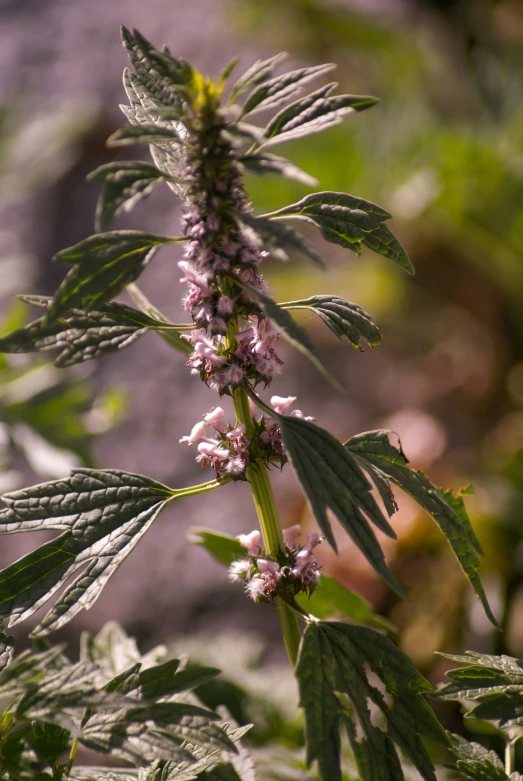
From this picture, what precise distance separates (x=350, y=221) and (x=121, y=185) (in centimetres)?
24

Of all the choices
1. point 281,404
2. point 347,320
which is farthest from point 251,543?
point 347,320

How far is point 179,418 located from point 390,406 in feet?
2.89

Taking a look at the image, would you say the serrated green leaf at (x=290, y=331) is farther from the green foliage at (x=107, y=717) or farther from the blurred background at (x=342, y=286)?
the blurred background at (x=342, y=286)

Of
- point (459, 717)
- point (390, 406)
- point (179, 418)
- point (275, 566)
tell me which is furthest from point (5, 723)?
point (390, 406)

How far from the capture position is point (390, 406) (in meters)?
3.01

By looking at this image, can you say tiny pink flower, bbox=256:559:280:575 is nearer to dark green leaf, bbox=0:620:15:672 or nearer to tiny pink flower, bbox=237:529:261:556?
tiny pink flower, bbox=237:529:261:556

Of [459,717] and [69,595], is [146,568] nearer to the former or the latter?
[459,717]

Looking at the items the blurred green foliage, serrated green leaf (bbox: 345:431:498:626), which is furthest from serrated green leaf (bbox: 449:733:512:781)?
the blurred green foliage

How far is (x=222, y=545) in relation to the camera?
1.00 m

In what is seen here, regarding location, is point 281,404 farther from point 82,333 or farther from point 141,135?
point 141,135

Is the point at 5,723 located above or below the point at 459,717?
above

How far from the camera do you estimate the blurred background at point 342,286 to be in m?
2.08

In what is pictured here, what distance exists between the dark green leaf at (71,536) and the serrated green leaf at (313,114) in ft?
1.33

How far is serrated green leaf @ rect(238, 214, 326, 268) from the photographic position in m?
0.62
